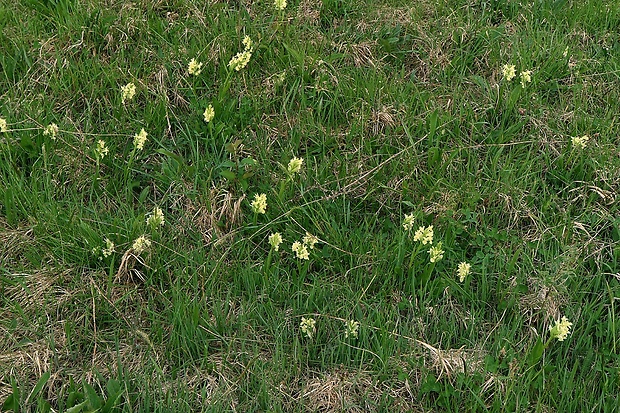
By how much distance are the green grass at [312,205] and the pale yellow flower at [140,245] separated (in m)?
0.03

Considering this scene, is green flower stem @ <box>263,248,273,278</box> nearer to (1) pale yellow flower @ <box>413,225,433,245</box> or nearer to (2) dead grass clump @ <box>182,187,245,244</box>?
(2) dead grass clump @ <box>182,187,245,244</box>

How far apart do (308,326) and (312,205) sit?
638mm

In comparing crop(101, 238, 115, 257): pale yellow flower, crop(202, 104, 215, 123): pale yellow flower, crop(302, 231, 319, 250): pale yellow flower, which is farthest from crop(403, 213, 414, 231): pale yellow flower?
crop(101, 238, 115, 257): pale yellow flower

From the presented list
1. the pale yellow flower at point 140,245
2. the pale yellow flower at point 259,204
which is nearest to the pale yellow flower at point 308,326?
the pale yellow flower at point 259,204

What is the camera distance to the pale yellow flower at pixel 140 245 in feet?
9.32

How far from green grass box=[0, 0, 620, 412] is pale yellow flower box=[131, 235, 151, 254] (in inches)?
1.3

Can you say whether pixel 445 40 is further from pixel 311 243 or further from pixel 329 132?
pixel 311 243

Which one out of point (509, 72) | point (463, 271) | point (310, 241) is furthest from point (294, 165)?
point (509, 72)

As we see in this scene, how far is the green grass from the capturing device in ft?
8.59

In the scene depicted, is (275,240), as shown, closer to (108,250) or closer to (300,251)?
(300,251)

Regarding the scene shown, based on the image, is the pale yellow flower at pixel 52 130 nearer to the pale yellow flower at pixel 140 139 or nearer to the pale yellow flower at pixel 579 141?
the pale yellow flower at pixel 140 139

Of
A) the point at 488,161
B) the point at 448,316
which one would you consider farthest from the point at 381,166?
the point at 448,316

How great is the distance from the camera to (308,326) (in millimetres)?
2703

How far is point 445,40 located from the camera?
154 inches
